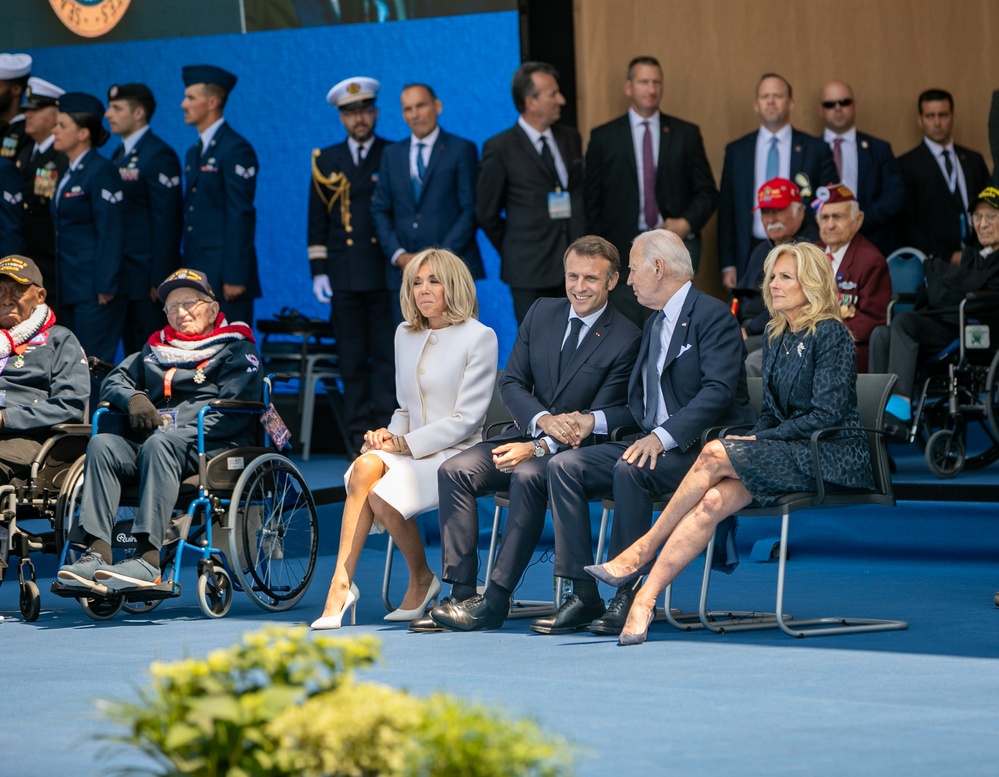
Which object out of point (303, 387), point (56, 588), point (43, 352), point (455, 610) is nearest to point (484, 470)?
point (455, 610)

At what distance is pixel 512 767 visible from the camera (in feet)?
6.80

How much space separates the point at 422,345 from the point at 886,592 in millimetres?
1705

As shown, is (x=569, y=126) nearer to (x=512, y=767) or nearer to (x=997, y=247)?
(x=997, y=247)

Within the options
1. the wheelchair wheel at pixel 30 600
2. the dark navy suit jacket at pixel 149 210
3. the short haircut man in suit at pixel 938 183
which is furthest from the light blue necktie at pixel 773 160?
the wheelchair wheel at pixel 30 600

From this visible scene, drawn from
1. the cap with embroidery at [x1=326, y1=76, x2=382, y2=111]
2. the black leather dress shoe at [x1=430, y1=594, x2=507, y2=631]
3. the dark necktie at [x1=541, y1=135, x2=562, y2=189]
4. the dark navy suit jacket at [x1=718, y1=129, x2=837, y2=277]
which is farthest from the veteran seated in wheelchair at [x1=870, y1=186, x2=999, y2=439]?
the cap with embroidery at [x1=326, y1=76, x2=382, y2=111]

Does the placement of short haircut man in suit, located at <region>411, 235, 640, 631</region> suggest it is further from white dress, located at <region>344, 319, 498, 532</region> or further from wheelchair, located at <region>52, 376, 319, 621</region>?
wheelchair, located at <region>52, 376, 319, 621</region>

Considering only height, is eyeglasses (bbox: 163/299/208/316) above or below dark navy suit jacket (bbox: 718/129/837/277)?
below

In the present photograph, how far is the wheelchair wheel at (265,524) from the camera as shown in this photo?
5.25m

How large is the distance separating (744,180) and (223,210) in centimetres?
260

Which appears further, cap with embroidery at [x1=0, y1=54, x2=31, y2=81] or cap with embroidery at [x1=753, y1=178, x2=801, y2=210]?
cap with embroidery at [x1=0, y1=54, x2=31, y2=81]

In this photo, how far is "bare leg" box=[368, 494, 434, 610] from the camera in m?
5.20

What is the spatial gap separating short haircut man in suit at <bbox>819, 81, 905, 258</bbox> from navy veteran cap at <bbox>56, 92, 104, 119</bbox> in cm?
363

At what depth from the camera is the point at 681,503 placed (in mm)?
4652

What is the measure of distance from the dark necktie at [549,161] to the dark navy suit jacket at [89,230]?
2.16 meters
